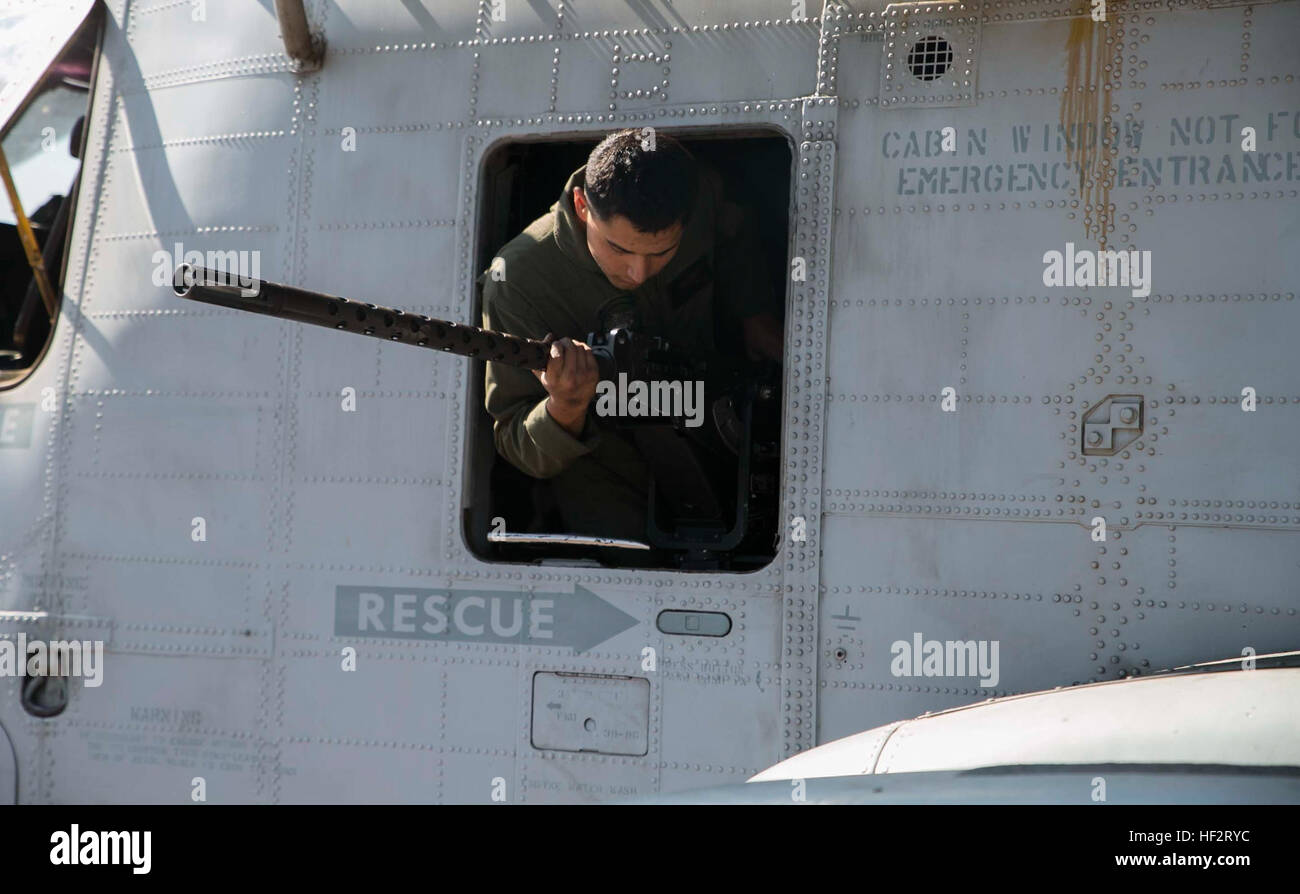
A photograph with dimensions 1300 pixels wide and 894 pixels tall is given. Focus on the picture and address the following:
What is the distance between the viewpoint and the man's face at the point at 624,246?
3.72 metres

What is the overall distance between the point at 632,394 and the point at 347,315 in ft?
3.39

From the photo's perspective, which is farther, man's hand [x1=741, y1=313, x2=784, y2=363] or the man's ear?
man's hand [x1=741, y1=313, x2=784, y2=363]

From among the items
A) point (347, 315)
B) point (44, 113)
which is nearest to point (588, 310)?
point (347, 315)

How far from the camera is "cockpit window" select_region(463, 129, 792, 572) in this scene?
152 inches

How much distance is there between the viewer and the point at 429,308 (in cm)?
411

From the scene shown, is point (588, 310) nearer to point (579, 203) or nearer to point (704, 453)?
point (579, 203)

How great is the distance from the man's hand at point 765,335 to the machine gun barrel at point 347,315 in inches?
42.4

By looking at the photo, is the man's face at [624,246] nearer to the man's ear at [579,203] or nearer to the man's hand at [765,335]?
the man's ear at [579,203]

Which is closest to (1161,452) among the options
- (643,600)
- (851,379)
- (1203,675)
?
(1203,675)

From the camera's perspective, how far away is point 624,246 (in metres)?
3.77

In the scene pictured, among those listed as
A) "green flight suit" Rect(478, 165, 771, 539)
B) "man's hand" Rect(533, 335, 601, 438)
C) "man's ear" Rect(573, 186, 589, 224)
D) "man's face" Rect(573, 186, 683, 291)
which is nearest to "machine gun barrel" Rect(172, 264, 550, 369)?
"man's hand" Rect(533, 335, 601, 438)

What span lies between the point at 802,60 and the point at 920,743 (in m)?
2.04

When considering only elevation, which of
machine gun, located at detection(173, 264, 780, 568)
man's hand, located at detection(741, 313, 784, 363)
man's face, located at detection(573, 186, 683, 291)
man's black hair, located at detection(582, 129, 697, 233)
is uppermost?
man's black hair, located at detection(582, 129, 697, 233)

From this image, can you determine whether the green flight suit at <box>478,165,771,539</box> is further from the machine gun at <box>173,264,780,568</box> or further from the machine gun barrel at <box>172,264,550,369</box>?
the machine gun barrel at <box>172,264,550,369</box>
